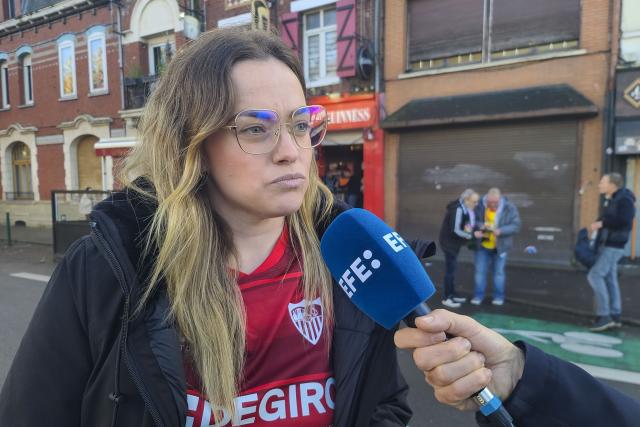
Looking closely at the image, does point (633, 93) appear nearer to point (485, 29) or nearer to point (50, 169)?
point (485, 29)

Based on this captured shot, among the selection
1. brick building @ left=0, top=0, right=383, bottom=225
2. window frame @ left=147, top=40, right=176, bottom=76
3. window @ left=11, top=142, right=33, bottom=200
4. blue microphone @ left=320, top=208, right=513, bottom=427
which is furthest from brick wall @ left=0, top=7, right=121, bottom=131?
blue microphone @ left=320, top=208, right=513, bottom=427

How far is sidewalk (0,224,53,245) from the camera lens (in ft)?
47.2

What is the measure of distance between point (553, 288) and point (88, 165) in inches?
628

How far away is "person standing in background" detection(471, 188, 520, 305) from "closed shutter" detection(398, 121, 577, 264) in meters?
3.29

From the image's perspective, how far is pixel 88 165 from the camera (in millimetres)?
16734

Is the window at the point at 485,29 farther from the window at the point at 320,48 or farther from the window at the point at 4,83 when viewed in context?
the window at the point at 4,83

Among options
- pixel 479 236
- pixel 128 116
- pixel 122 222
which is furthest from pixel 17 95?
pixel 122 222

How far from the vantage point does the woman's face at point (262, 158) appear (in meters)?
1.39

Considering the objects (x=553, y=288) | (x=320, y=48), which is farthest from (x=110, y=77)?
(x=553, y=288)

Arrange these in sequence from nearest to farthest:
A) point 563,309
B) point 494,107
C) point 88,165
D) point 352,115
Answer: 1. point 563,309
2. point 494,107
3. point 352,115
4. point 88,165

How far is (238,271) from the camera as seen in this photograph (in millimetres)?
1503

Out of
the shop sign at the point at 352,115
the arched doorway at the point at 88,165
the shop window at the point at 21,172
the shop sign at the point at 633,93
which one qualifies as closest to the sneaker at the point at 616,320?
the shop sign at the point at 633,93

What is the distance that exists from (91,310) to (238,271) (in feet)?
1.48

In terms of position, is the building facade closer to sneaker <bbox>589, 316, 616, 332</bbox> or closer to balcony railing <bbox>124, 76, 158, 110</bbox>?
sneaker <bbox>589, 316, 616, 332</bbox>
